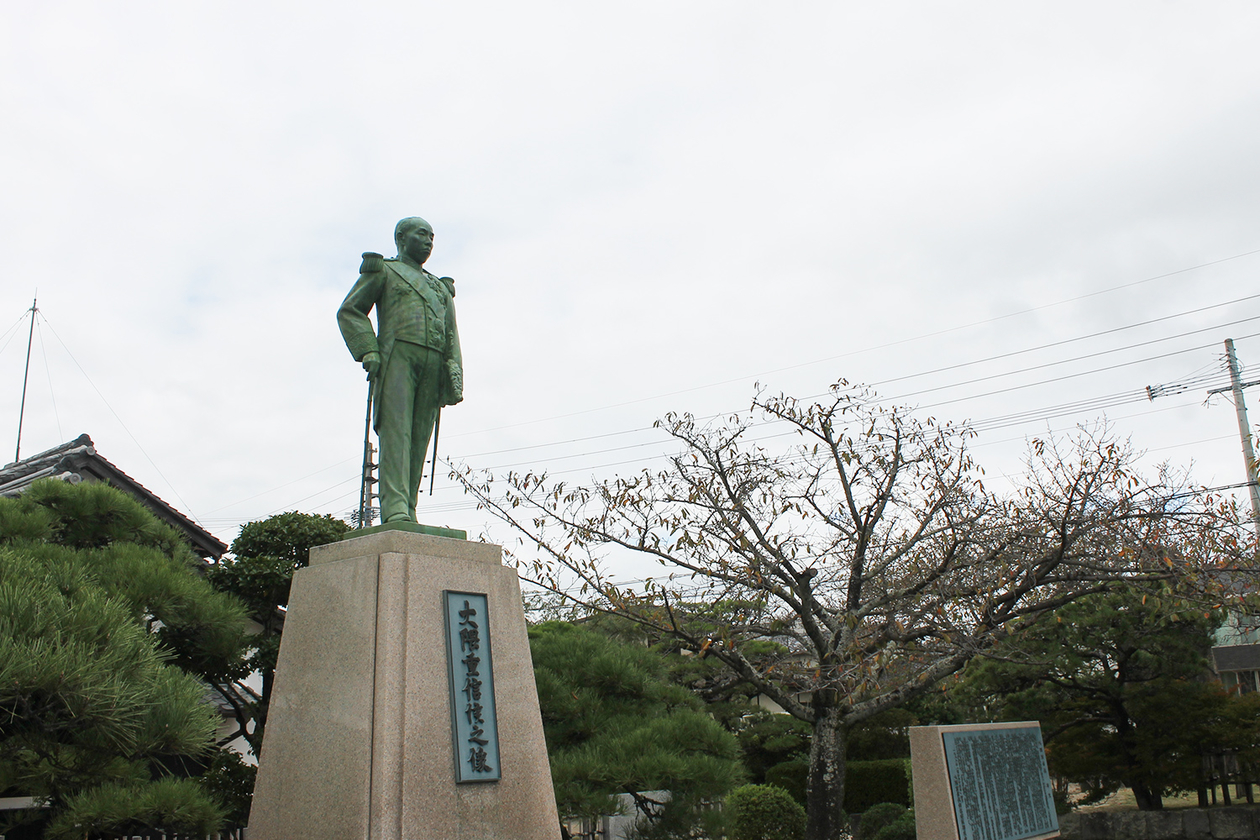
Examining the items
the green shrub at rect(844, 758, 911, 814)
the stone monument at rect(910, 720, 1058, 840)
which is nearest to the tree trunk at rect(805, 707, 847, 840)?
the stone monument at rect(910, 720, 1058, 840)

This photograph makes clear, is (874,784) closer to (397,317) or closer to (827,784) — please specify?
(827,784)

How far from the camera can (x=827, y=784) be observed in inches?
351

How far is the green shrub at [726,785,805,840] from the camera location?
40.1ft

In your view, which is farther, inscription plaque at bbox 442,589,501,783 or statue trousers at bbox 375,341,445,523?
statue trousers at bbox 375,341,445,523

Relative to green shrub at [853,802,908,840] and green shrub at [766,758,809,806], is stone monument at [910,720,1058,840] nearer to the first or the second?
green shrub at [853,802,908,840]

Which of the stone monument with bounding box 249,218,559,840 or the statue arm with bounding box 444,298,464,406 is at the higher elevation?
the statue arm with bounding box 444,298,464,406

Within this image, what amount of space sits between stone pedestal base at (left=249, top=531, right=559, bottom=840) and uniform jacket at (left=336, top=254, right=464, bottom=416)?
1156 millimetres

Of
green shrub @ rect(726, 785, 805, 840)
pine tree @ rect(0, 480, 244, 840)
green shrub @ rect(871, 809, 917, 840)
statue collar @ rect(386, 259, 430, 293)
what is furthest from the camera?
green shrub @ rect(726, 785, 805, 840)

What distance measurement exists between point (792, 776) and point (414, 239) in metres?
14.5

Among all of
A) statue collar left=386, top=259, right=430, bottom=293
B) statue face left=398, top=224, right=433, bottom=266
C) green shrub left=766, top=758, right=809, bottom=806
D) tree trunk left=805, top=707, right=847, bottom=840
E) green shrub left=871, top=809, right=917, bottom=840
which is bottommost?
green shrub left=871, top=809, right=917, bottom=840

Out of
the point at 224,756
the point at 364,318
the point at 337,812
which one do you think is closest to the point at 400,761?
the point at 337,812

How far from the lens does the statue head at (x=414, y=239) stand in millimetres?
5785

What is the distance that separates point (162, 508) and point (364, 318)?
20.2ft

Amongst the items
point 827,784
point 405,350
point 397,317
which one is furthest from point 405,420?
point 827,784
